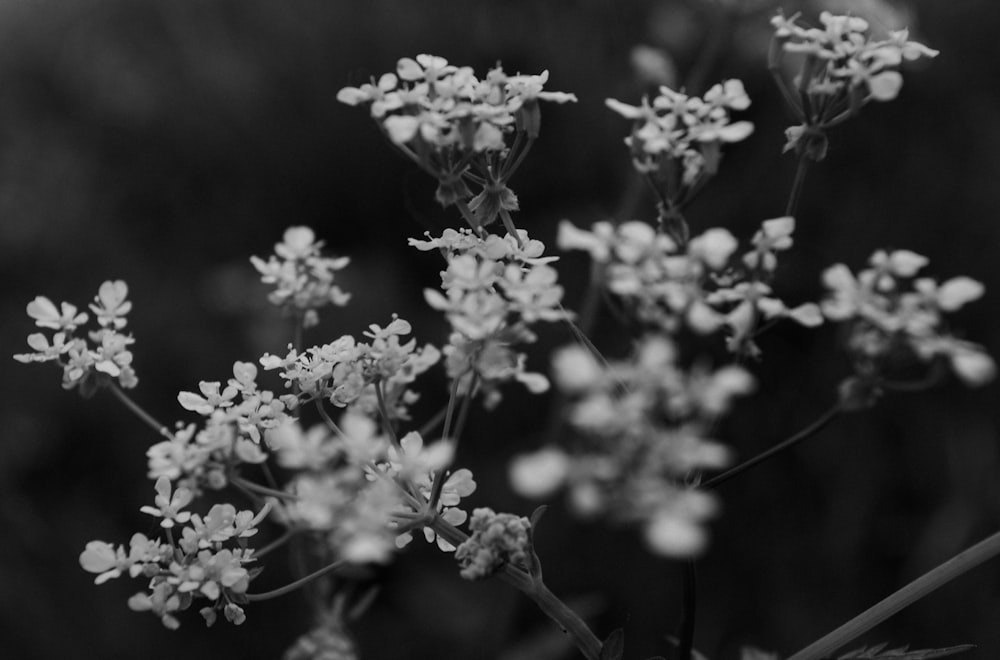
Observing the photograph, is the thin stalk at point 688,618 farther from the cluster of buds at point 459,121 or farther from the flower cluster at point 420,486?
the cluster of buds at point 459,121

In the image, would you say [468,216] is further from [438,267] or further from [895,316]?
[438,267]

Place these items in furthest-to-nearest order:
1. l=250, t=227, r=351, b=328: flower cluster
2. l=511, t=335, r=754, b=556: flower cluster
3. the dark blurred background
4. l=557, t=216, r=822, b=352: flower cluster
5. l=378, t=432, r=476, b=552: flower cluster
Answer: the dark blurred background, l=250, t=227, r=351, b=328: flower cluster, l=378, t=432, r=476, b=552: flower cluster, l=557, t=216, r=822, b=352: flower cluster, l=511, t=335, r=754, b=556: flower cluster

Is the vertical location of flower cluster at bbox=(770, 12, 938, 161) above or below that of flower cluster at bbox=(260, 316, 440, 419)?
above

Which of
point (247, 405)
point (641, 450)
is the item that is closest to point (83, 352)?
point (247, 405)

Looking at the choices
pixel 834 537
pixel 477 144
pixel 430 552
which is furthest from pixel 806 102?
pixel 430 552

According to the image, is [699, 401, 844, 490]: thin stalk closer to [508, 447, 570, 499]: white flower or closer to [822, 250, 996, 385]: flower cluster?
[822, 250, 996, 385]: flower cluster

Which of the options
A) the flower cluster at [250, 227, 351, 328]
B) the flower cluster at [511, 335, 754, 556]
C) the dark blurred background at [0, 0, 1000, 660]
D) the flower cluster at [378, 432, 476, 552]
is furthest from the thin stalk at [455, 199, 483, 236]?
the dark blurred background at [0, 0, 1000, 660]
